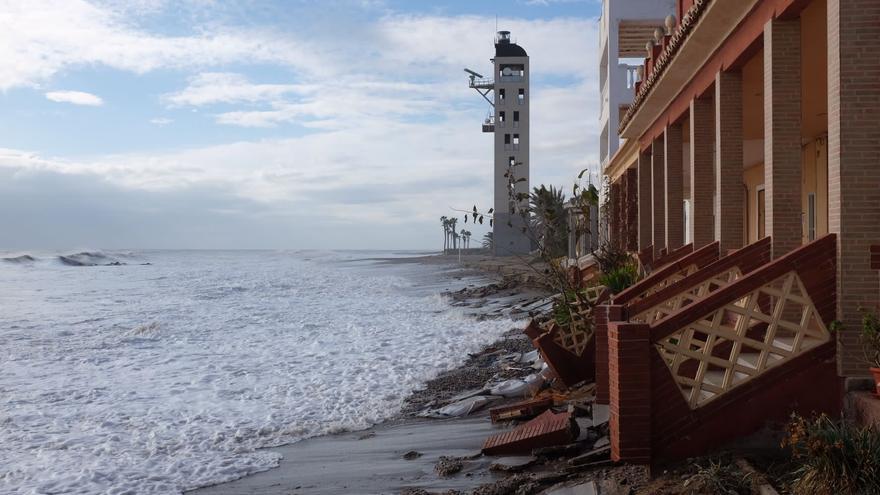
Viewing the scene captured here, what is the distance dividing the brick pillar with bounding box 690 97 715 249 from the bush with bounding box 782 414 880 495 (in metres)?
7.83

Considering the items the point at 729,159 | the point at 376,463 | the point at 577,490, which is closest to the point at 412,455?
the point at 376,463

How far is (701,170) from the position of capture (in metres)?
12.7

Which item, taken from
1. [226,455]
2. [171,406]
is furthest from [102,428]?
[226,455]

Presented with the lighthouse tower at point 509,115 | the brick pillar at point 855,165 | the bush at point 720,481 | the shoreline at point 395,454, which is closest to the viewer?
the bush at point 720,481

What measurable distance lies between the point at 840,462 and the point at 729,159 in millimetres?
6448

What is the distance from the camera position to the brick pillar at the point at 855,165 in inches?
249

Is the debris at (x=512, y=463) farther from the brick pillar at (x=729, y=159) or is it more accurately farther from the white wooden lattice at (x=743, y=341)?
the brick pillar at (x=729, y=159)

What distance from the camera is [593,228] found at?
38000 millimetres

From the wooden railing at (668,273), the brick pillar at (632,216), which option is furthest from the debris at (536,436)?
the brick pillar at (632,216)

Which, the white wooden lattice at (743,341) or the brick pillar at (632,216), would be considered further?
the brick pillar at (632,216)

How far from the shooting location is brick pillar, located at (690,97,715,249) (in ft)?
41.3

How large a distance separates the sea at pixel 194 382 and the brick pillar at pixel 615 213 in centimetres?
443

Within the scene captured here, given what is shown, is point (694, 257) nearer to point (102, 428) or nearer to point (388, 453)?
point (388, 453)

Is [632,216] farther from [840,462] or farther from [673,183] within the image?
[840,462]
